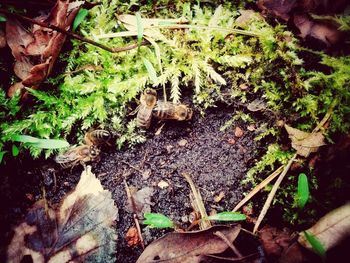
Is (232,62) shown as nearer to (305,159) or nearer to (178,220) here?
(305,159)

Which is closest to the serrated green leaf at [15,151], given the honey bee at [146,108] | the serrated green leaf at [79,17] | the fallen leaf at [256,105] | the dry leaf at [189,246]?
the honey bee at [146,108]

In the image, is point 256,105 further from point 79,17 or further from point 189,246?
point 79,17

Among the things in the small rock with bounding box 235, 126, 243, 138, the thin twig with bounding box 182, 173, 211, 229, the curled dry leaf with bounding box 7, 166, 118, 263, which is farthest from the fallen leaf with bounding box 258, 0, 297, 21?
the curled dry leaf with bounding box 7, 166, 118, 263

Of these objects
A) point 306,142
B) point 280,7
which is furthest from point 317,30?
point 306,142

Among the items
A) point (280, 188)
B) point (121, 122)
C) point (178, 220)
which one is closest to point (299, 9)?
point (280, 188)

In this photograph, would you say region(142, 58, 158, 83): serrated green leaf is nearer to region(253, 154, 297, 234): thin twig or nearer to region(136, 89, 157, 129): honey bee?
region(136, 89, 157, 129): honey bee

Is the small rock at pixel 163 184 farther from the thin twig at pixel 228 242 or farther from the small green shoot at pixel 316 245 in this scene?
the small green shoot at pixel 316 245
